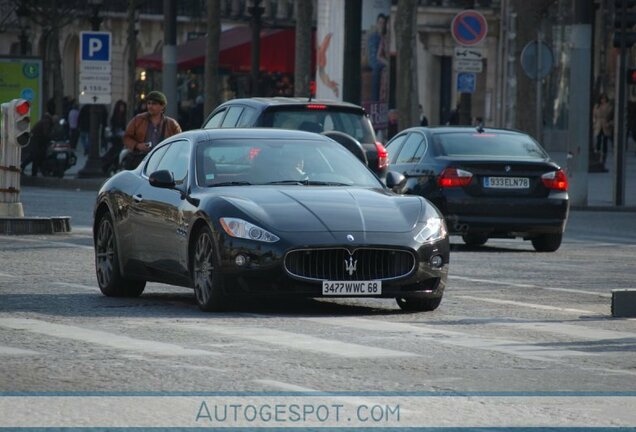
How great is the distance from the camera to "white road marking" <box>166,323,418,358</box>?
1119cm

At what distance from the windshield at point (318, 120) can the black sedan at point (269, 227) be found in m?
6.97

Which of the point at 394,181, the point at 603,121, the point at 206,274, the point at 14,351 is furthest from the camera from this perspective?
the point at 603,121

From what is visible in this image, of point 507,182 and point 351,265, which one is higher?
point 351,265

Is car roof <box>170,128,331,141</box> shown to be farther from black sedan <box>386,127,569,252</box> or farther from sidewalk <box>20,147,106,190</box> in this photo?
sidewalk <box>20,147,106,190</box>

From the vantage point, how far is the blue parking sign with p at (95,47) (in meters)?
40.1

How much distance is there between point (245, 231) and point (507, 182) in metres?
9.76

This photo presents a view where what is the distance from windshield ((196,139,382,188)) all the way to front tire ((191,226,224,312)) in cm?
68

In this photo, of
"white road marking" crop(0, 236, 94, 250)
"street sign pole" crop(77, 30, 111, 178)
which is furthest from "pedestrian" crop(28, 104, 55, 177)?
"white road marking" crop(0, 236, 94, 250)

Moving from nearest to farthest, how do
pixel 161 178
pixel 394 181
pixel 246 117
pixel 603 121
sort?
pixel 161 178
pixel 394 181
pixel 246 117
pixel 603 121

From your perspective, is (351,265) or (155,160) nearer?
(351,265)

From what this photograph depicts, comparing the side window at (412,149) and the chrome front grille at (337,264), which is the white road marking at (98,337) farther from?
the side window at (412,149)

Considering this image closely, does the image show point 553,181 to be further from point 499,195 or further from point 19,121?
point 19,121

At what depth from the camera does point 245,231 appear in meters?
13.8

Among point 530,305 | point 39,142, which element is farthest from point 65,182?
point 530,305
